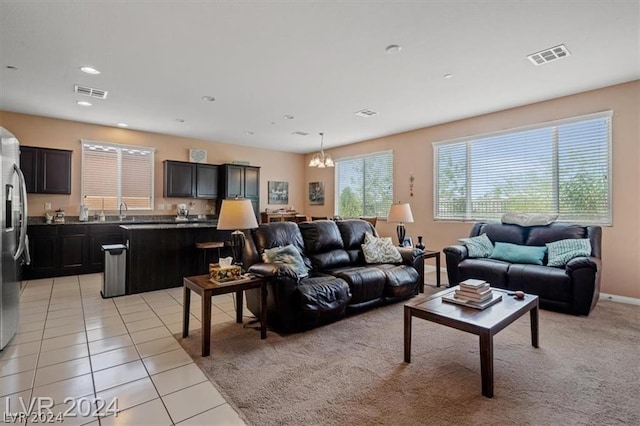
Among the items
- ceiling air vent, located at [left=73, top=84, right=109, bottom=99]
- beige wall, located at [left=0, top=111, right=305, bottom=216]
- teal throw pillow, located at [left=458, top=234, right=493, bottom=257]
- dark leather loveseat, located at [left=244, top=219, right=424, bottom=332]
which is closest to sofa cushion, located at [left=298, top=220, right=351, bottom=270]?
dark leather loveseat, located at [left=244, top=219, right=424, bottom=332]

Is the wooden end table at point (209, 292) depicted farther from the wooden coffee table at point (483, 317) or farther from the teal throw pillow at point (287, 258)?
the wooden coffee table at point (483, 317)

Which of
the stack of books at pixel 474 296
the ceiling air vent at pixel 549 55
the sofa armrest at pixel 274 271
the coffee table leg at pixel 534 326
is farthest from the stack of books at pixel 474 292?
the ceiling air vent at pixel 549 55

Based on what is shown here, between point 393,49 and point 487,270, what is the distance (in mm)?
2961

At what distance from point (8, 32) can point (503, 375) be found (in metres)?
5.08

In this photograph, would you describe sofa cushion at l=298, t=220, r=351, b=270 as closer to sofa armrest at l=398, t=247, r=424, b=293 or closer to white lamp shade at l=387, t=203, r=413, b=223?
sofa armrest at l=398, t=247, r=424, b=293

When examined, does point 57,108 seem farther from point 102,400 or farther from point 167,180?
point 102,400

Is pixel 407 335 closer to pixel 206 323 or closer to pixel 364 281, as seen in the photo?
pixel 364 281

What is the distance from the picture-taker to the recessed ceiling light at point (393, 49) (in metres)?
3.07

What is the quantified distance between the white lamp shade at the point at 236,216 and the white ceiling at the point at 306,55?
159cm

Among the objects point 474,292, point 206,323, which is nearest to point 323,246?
point 206,323

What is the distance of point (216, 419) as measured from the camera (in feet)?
5.82

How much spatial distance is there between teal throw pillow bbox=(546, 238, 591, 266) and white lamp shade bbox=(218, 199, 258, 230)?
367 cm

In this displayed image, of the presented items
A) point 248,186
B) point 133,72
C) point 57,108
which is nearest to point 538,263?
point 133,72

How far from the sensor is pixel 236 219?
2992 millimetres
